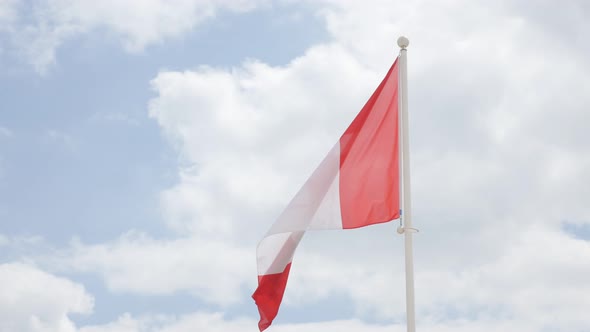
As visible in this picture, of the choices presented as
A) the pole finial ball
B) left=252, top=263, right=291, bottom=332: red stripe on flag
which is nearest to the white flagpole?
the pole finial ball

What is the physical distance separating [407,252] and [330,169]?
2.67 metres

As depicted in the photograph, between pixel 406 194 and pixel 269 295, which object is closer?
pixel 406 194

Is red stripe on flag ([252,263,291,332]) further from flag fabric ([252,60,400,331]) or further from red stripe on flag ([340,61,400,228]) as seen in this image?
red stripe on flag ([340,61,400,228])

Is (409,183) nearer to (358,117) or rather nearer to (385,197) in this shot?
(385,197)

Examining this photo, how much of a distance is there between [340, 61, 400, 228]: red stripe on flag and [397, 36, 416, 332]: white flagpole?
202 mm

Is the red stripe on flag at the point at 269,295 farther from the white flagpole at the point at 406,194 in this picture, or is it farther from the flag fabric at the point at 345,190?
the white flagpole at the point at 406,194

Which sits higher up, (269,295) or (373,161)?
(373,161)

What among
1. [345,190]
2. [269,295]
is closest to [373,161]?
[345,190]

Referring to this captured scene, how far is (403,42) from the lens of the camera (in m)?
18.9

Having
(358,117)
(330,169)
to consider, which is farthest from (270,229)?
(358,117)

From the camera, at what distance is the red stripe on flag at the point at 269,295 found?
1875cm

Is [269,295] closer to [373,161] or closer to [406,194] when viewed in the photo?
[373,161]

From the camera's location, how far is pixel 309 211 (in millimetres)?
18672

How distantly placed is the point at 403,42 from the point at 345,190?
3.47 meters
